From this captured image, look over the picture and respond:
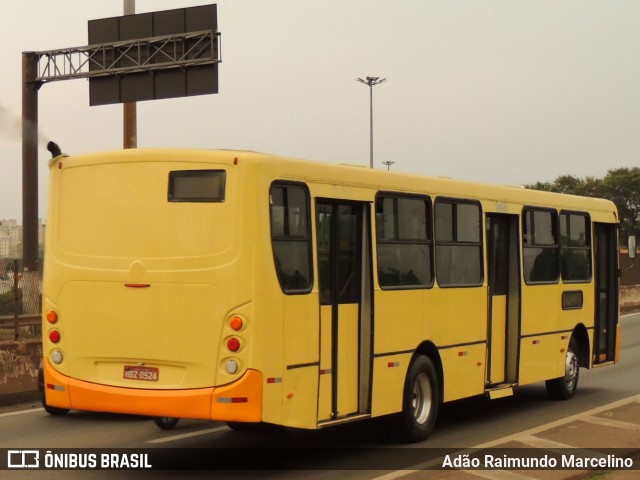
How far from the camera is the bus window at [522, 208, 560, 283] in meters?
15.1

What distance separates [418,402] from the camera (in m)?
12.6

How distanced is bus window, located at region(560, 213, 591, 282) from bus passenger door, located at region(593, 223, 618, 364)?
457 mm

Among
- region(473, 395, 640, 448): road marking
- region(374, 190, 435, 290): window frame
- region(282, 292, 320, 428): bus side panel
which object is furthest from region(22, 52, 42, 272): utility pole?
region(282, 292, 320, 428): bus side panel

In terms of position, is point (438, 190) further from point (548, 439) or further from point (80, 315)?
point (80, 315)

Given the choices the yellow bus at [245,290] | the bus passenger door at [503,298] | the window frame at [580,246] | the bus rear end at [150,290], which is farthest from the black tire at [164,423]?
the window frame at [580,246]

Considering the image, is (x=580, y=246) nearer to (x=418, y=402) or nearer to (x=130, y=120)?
(x=418, y=402)

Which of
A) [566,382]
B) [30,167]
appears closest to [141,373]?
[566,382]

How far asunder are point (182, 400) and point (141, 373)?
1.68 feet

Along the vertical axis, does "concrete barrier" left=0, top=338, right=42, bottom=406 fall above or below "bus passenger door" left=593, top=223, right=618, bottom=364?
below

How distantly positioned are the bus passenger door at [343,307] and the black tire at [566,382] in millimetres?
5627

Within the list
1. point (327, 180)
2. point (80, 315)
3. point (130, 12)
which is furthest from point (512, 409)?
point (130, 12)

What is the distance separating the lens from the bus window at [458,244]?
A: 13023mm

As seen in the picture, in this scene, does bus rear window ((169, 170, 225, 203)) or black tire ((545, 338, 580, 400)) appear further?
black tire ((545, 338, 580, 400))

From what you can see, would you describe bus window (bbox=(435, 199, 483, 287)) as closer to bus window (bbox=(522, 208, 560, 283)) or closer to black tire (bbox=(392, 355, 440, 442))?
black tire (bbox=(392, 355, 440, 442))
